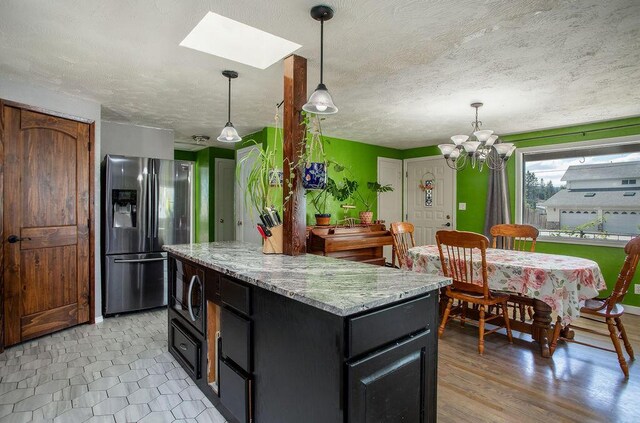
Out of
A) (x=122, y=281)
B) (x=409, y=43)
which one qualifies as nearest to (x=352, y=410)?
(x=409, y=43)

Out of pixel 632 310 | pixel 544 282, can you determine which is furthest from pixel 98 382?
pixel 632 310

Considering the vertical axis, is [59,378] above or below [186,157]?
below

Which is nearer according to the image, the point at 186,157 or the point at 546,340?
the point at 546,340

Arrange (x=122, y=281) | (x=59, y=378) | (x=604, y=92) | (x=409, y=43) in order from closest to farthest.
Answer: (x=409, y=43), (x=59, y=378), (x=604, y=92), (x=122, y=281)

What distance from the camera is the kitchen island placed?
1.20m

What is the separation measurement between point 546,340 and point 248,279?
8.40 feet

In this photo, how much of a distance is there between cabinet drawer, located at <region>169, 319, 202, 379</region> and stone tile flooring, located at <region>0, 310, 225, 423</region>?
0.10 metres

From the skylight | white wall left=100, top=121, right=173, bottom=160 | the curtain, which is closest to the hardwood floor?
the curtain

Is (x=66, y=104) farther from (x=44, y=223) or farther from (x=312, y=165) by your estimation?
(x=312, y=165)

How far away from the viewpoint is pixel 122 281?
374 cm

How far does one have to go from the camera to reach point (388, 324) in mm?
1304

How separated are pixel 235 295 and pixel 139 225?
2.61 metres

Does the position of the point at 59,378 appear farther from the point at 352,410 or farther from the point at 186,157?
the point at 186,157

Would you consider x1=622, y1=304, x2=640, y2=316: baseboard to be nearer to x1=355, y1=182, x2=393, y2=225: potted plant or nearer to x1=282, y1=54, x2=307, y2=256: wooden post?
x1=355, y1=182, x2=393, y2=225: potted plant
